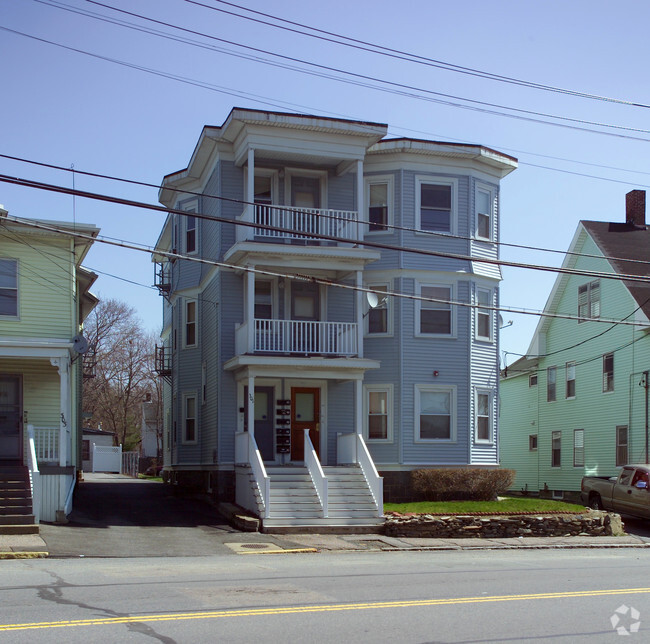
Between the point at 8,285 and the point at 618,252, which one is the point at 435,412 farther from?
the point at 8,285

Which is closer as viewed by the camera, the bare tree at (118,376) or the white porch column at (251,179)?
the white porch column at (251,179)

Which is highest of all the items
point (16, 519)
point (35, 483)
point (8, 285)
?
point (8, 285)

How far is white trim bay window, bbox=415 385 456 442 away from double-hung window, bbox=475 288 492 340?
6.95 ft

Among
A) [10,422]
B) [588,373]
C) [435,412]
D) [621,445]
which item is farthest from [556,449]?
[10,422]

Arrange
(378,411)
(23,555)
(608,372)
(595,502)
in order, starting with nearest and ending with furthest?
(23,555), (595,502), (378,411), (608,372)

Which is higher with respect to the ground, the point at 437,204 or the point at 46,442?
the point at 437,204

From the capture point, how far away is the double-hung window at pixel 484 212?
27250mm

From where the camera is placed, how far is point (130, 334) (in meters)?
63.3

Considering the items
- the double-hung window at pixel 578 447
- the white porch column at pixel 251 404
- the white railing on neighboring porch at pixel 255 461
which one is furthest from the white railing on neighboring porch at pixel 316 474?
the double-hung window at pixel 578 447

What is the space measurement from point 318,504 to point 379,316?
701 cm

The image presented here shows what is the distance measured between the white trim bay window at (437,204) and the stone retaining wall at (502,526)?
9.09 m

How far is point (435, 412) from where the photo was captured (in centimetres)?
2645

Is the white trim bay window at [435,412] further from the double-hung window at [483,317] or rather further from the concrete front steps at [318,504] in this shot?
the concrete front steps at [318,504]

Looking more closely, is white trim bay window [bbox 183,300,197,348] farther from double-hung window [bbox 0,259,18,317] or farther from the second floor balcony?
double-hung window [bbox 0,259,18,317]
